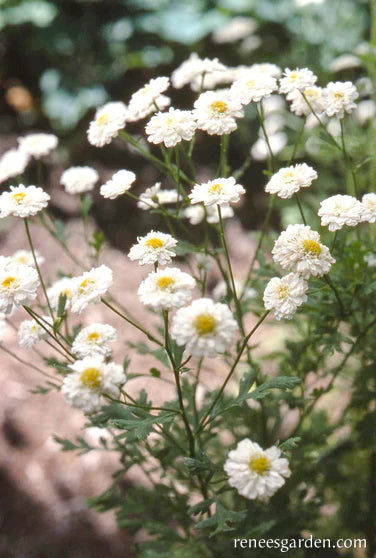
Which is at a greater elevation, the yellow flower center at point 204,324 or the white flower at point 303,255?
the white flower at point 303,255

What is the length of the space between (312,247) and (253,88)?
49 cm

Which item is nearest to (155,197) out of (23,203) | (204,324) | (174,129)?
(174,129)

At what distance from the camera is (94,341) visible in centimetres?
116

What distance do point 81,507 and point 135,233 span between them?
5.68 ft

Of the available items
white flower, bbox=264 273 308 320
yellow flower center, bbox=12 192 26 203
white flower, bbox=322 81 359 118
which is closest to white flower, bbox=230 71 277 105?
white flower, bbox=322 81 359 118

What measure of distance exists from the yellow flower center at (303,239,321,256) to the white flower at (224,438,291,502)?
1.40 feet

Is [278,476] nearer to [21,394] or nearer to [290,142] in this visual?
[21,394]

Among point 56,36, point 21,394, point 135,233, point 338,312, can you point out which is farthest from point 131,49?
point 338,312

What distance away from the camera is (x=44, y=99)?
3762mm

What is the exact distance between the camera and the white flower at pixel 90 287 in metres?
1.19

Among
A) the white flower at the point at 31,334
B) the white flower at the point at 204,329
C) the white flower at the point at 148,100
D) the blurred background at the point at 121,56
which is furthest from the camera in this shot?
the blurred background at the point at 121,56

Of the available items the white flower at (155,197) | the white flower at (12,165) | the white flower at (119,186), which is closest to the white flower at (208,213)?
the white flower at (155,197)

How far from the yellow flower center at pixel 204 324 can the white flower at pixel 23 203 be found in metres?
0.55

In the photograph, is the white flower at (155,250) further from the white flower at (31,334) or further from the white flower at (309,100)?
the white flower at (309,100)
